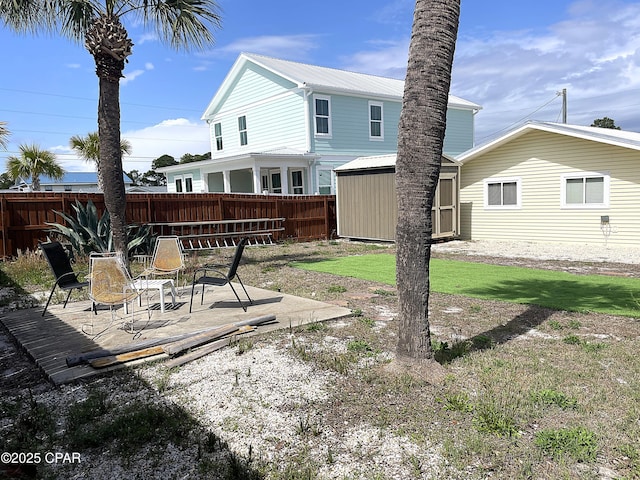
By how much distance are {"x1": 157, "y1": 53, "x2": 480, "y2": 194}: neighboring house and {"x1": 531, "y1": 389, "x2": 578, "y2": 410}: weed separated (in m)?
16.0

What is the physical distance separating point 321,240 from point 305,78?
25.3 feet

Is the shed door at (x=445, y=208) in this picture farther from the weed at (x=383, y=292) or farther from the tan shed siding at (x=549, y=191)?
the weed at (x=383, y=292)

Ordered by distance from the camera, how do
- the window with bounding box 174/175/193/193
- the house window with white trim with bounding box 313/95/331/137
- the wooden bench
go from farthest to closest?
the window with bounding box 174/175/193/193
the house window with white trim with bounding box 313/95/331/137
the wooden bench

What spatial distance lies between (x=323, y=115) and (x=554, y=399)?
18.4 meters

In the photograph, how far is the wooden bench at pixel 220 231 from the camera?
49.4 feet

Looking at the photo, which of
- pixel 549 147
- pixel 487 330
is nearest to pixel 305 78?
pixel 549 147

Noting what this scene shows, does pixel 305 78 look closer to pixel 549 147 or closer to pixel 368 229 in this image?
pixel 368 229

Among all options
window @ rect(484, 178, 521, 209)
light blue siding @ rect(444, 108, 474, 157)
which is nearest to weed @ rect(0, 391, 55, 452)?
window @ rect(484, 178, 521, 209)

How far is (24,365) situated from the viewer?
4.82 metres

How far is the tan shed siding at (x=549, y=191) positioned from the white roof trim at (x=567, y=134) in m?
0.33

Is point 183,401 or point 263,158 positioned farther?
point 263,158

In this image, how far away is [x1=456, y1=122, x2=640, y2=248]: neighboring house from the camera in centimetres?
1323

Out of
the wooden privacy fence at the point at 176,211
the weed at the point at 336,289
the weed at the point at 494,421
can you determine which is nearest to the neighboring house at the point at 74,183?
the wooden privacy fence at the point at 176,211

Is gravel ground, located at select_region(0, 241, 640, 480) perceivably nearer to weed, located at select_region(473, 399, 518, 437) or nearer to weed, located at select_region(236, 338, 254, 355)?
weed, located at select_region(236, 338, 254, 355)
